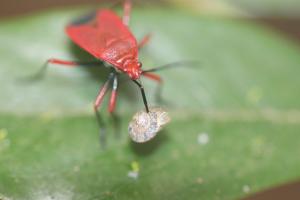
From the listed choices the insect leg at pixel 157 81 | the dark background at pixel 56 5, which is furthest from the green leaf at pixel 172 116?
the dark background at pixel 56 5

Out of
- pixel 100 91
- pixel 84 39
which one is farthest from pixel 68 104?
pixel 84 39

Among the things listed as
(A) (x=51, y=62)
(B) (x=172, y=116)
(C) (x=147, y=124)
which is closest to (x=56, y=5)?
(A) (x=51, y=62)

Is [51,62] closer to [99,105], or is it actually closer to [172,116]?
[99,105]

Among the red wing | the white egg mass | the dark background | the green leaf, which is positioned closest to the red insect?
the red wing

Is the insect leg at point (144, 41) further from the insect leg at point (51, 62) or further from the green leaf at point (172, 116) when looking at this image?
the insect leg at point (51, 62)

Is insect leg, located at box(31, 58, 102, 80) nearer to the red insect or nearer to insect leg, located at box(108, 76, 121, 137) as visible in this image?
the red insect

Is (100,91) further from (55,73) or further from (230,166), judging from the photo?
(230,166)
